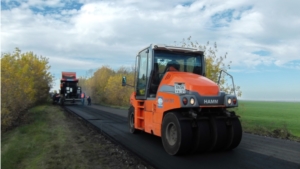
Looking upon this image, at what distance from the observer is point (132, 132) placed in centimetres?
1055

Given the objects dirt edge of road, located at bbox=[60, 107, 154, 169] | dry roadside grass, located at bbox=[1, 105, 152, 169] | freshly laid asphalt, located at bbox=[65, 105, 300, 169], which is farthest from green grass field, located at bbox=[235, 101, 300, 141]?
dry roadside grass, located at bbox=[1, 105, 152, 169]

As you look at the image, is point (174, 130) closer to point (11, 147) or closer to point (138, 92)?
point (138, 92)

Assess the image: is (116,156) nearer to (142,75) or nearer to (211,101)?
(211,101)

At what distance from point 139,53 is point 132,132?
2.97 m

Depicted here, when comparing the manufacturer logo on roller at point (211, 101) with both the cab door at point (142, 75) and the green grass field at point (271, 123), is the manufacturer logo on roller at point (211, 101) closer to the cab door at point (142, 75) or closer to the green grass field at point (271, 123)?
the cab door at point (142, 75)

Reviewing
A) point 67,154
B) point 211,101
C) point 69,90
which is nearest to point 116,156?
point 67,154

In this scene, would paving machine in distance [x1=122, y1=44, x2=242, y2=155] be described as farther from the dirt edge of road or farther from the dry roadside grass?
the dry roadside grass

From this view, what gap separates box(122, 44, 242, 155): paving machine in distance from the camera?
6.68 meters

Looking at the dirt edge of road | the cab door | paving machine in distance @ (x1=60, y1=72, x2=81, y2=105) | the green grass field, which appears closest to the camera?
the dirt edge of road

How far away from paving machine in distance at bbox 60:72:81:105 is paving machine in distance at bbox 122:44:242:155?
91.7 feet

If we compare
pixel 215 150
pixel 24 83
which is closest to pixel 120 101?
pixel 24 83

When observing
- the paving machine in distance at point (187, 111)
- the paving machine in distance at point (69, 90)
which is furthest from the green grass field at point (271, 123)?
the paving machine in distance at point (69, 90)

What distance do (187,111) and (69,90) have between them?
30216 mm

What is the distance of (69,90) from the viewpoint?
35156mm
